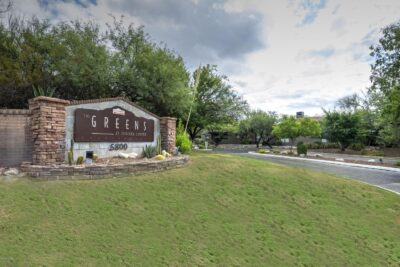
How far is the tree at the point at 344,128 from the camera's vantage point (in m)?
29.5

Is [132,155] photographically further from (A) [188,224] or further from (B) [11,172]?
(A) [188,224]

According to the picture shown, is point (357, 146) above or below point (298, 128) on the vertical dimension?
below

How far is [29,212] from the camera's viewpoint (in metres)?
4.71

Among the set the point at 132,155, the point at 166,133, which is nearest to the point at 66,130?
the point at 132,155

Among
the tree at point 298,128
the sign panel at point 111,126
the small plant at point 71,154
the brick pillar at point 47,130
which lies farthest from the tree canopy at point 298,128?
the brick pillar at point 47,130

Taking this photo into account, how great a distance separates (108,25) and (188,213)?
15945mm

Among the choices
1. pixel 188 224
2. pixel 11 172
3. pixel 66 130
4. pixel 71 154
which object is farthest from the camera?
pixel 66 130

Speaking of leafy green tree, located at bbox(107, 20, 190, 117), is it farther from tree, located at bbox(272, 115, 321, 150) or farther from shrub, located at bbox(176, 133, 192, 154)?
tree, located at bbox(272, 115, 321, 150)

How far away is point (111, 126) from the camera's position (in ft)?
29.7

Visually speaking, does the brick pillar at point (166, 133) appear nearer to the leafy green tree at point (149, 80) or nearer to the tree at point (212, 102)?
the leafy green tree at point (149, 80)

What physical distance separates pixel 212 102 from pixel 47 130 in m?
17.4

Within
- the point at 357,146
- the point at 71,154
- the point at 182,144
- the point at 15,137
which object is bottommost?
the point at 357,146

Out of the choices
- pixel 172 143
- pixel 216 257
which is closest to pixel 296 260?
pixel 216 257

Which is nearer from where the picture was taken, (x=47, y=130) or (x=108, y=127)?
(x=47, y=130)
